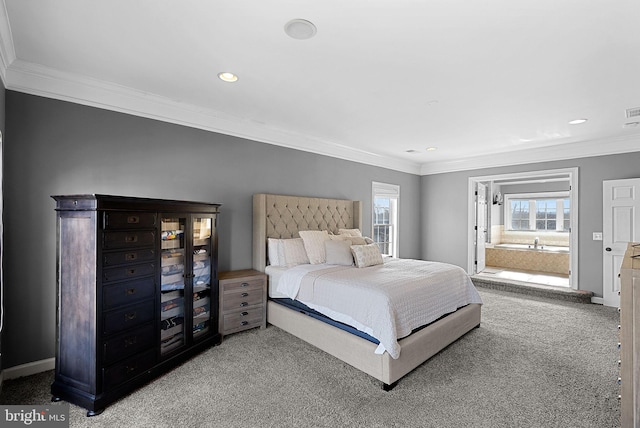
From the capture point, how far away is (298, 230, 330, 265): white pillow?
4062 mm

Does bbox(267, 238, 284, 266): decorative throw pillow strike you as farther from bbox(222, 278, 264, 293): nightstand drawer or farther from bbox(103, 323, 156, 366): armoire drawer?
bbox(103, 323, 156, 366): armoire drawer

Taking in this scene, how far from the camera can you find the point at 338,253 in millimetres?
3910

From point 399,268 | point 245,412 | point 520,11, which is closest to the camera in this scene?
point 520,11

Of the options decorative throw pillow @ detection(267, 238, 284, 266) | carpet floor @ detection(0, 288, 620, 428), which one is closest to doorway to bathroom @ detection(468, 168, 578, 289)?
carpet floor @ detection(0, 288, 620, 428)

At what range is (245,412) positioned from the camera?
7.14ft

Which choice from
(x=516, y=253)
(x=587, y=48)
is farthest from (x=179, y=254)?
(x=516, y=253)

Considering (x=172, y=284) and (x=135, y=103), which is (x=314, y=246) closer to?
(x=172, y=284)

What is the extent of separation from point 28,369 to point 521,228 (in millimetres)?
10567

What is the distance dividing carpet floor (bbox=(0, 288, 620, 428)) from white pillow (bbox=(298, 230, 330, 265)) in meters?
1.07

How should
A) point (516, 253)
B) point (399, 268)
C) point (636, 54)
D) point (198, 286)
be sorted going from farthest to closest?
point (516, 253) → point (399, 268) → point (198, 286) → point (636, 54)

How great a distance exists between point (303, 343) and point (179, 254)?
5.32ft

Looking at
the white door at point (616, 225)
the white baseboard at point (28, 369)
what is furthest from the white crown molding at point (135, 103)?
the white door at point (616, 225)

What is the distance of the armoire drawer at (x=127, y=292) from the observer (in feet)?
7.48

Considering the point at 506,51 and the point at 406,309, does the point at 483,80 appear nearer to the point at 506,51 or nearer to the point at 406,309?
the point at 506,51
